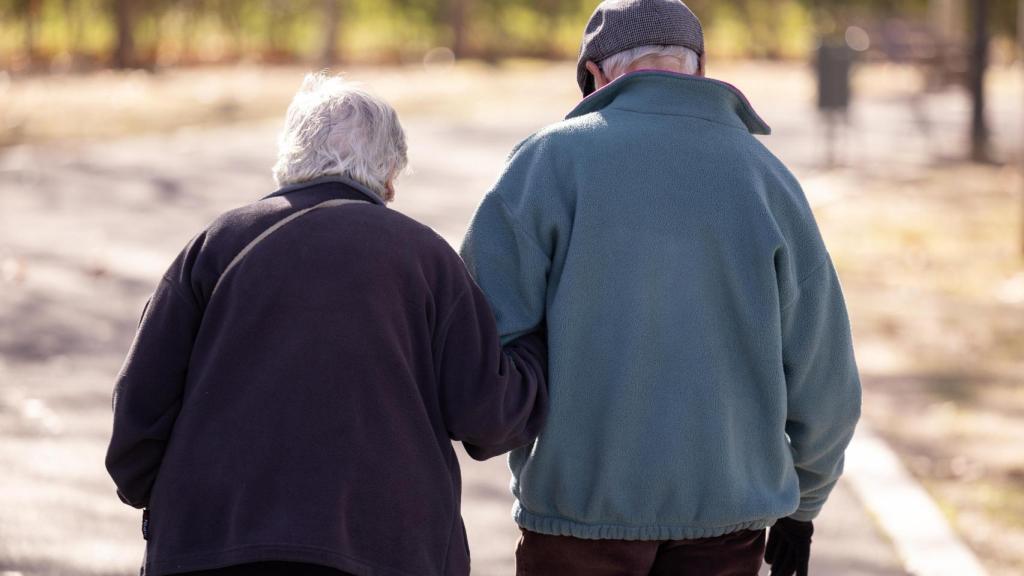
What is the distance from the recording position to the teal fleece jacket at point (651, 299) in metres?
2.98

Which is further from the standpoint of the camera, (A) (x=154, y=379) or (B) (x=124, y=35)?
(B) (x=124, y=35)

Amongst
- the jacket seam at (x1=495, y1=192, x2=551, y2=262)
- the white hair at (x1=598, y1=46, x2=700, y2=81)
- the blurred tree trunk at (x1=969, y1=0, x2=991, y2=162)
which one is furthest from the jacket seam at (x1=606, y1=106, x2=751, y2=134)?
the blurred tree trunk at (x1=969, y1=0, x2=991, y2=162)

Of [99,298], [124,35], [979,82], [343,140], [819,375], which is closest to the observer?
[343,140]

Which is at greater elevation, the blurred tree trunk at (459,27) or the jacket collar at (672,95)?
the jacket collar at (672,95)

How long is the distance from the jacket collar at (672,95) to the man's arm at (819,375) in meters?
0.40

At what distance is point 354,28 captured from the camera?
50.1 metres

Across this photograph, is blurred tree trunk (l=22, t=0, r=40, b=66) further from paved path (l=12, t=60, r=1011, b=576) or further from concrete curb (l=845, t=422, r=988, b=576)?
concrete curb (l=845, t=422, r=988, b=576)

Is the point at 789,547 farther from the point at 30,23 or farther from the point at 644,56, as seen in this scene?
the point at 30,23

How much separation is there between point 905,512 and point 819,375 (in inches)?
112

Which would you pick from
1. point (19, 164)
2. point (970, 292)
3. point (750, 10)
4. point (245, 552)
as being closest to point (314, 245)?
point (245, 552)

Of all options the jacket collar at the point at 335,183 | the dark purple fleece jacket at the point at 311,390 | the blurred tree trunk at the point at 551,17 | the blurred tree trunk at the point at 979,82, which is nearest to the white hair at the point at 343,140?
the jacket collar at the point at 335,183

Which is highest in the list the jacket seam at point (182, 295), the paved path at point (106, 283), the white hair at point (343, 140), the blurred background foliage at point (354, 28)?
the white hair at point (343, 140)

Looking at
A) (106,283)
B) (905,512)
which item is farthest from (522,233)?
(106,283)

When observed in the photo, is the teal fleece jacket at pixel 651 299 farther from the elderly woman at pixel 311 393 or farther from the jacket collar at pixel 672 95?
the elderly woman at pixel 311 393
